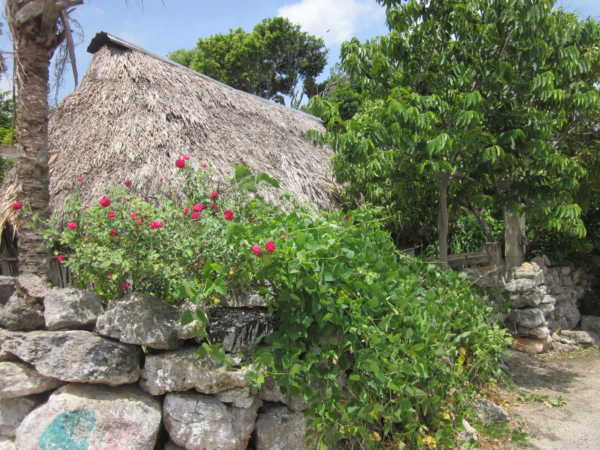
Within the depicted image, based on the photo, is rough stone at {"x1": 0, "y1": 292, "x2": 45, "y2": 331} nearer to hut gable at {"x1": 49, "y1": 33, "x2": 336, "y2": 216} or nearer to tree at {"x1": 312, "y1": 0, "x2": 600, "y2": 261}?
hut gable at {"x1": 49, "y1": 33, "x2": 336, "y2": 216}

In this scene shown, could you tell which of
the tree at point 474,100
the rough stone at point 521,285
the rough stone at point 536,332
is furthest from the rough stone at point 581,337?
the tree at point 474,100

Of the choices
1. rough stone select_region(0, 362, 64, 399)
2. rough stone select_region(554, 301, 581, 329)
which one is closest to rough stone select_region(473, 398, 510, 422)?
rough stone select_region(0, 362, 64, 399)

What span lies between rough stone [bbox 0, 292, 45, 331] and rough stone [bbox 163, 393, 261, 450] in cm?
113

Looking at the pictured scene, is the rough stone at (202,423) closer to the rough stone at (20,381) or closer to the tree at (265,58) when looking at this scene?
the rough stone at (20,381)

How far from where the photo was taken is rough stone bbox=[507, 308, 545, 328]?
20.2 ft

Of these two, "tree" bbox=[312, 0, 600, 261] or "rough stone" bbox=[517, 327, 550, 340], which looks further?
"rough stone" bbox=[517, 327, 550, 340]

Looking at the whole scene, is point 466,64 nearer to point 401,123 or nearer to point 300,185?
point 401,123

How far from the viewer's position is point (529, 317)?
6164 millimetres

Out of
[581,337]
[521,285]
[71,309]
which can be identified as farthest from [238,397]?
[581,337]

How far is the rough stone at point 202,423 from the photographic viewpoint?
255cm

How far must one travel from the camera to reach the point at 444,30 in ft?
16.0

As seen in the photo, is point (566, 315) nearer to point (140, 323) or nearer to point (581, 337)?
point (581, 337)

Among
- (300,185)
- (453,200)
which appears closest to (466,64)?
(453,200)

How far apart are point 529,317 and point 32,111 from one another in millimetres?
6381
